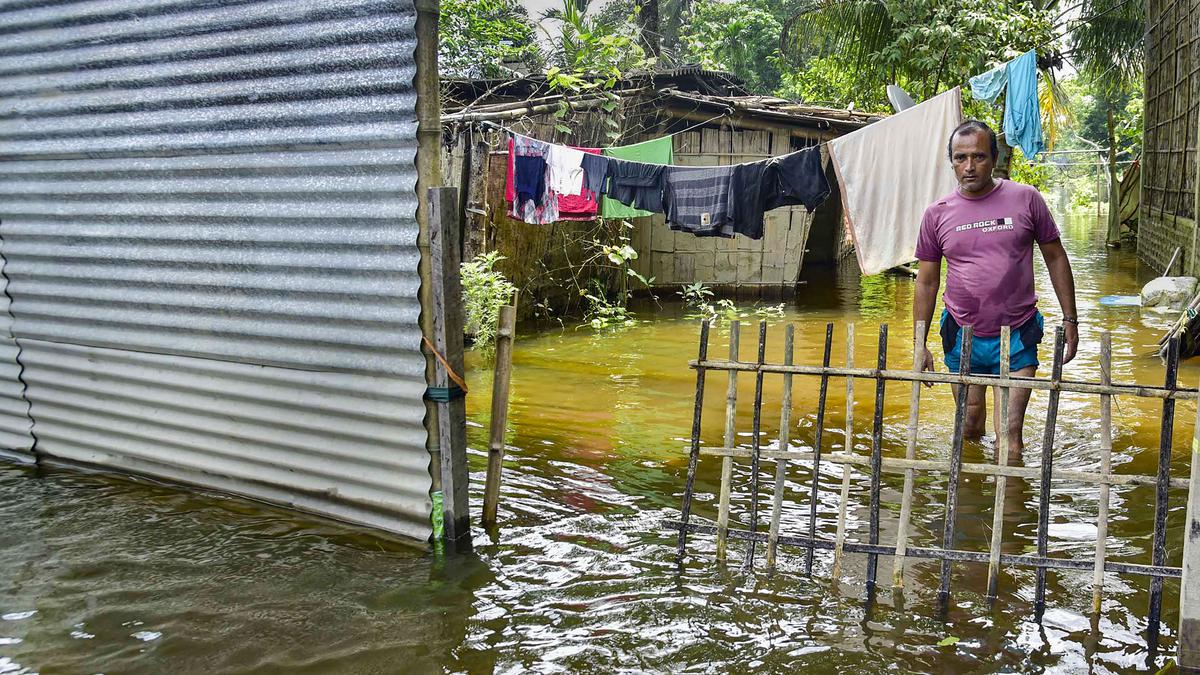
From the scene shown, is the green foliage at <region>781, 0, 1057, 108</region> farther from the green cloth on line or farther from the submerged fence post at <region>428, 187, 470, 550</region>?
the submerged fence post at <region>428, 187, 470, 550</region>

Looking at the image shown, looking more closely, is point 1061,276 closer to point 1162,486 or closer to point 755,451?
point 1162,486

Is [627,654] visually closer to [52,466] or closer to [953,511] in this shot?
[953,511]

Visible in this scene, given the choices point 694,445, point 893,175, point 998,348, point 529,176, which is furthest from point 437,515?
point 529,176

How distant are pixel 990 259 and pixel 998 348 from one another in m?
0.49

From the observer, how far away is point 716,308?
40.3ft

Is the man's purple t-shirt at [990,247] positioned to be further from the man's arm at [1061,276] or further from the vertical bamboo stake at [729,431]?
the vertical bamboo stake at [729,431]

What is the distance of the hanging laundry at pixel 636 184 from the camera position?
921cm

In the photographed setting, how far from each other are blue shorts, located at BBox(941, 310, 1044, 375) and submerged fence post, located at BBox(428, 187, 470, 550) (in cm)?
243

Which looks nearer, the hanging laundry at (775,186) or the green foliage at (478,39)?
the hanging laundry at (775,186)

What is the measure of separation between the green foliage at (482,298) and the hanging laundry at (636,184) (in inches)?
55.2

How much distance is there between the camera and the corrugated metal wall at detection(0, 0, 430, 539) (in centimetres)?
420

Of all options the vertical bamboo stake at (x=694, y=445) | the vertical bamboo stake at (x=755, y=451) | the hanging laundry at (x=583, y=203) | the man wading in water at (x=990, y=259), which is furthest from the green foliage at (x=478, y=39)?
the vertical bamboo stake at (x=755, y=451)

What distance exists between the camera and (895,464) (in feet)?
11.4

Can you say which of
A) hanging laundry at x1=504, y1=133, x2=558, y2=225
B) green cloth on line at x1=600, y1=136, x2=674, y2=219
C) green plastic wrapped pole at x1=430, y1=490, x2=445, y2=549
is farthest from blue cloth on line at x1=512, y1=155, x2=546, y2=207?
green plastic wrapped pole at x1=430, y1=490, x2=445, y2=549
